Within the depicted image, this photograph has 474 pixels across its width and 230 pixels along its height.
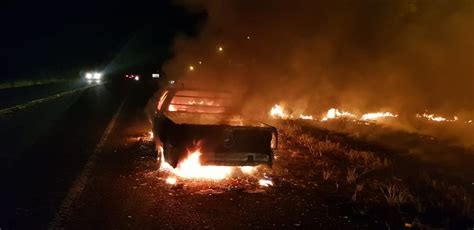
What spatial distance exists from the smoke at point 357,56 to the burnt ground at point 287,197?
6.93 m

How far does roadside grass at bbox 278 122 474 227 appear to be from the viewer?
226 inches

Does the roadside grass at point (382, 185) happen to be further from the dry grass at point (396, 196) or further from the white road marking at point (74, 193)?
the white road marking at point (74, 193)

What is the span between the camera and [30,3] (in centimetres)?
12538

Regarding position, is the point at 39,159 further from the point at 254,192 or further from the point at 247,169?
the point at 254,192

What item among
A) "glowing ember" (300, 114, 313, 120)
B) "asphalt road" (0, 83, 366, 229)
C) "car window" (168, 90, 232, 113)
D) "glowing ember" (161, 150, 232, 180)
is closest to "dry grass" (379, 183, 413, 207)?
"asphalt road" (0, 83, 366, 229)


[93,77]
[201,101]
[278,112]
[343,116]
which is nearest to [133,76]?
[93,77]

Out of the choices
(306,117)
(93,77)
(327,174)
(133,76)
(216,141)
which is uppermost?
(133,76)

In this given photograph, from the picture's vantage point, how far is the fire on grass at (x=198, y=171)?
679 cm

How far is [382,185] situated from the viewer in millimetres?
6801

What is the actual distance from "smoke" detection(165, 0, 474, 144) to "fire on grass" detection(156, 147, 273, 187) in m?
7.47

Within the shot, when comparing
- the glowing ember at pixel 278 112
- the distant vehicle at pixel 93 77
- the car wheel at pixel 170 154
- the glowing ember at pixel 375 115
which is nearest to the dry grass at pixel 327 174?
the car wheel at pixel 170 154

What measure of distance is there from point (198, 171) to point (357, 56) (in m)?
10.7

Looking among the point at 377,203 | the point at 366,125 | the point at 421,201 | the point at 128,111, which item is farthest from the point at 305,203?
the point at 128,111

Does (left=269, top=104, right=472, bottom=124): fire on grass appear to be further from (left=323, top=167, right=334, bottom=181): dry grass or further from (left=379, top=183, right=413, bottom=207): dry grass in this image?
(left=379, top=183, right=413, bottom=207): dry grass
